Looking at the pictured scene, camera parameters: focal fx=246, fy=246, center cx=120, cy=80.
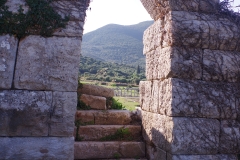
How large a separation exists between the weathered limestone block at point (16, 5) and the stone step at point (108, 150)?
2.57 metres

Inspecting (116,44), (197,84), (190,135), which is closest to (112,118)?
(190,135)

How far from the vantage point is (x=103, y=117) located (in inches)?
216

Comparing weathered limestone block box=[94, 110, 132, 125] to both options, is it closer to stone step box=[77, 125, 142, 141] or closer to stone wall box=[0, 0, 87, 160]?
stone step box=[77, 125, 142, 141]

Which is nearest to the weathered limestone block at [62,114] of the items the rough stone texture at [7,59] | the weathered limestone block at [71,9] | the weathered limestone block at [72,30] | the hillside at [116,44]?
the rough stone texture at [7,59]

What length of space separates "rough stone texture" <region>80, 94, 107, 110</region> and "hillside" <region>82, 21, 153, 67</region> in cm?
4491

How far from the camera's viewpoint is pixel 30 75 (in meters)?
3.48

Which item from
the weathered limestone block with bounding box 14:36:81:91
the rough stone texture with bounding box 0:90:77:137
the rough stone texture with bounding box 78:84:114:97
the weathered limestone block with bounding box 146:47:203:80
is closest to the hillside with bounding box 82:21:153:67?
the rough stone texture with bounding box 78:84:114:97

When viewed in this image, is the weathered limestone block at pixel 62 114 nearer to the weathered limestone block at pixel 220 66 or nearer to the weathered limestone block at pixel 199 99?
the weathered limestone block at pixel 199 99

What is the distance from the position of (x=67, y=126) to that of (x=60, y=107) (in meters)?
0.29

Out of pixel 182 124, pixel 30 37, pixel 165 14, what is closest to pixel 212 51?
pixel 165 14

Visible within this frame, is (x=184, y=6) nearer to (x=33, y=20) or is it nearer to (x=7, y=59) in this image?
(x=33, y=20)

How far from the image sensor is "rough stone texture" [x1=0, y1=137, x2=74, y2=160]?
3352 mm

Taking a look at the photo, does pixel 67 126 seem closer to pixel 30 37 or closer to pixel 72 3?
pixel 30 37

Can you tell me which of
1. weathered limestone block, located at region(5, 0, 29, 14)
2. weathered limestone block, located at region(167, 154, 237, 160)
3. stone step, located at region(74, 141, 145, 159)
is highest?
weathered limestone block, located at region(5, 0, 29, 14)
